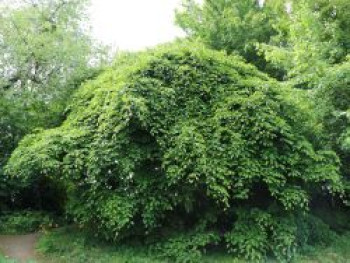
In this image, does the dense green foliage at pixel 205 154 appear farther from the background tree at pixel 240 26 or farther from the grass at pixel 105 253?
the background tree at pixel 240 26

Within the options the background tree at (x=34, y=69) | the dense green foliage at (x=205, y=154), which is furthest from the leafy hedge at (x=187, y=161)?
the background tree at (x=34, y=69)

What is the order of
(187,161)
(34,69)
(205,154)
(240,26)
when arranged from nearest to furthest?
1. (187,161)
2. (205,154)
3. (34,69)
4. (240,26)

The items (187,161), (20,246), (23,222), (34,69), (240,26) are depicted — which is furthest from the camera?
(240,26)

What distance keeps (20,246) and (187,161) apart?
3786 mm

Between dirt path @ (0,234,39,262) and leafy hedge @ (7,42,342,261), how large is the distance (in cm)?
106

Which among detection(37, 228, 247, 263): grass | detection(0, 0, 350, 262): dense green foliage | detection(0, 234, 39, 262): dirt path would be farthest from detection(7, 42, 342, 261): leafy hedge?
detection(0, 234, 39, 262): dirt path

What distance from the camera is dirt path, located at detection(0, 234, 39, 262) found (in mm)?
6957

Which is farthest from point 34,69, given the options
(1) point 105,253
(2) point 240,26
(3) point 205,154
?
(2) point 240,26

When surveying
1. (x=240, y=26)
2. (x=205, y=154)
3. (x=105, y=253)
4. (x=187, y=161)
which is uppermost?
(x=240, y=26)

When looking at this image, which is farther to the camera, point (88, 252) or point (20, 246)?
point (20, 246)

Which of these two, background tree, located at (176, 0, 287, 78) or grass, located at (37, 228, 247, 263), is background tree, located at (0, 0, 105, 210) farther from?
background tree, located at (176, 0, 287, 78)

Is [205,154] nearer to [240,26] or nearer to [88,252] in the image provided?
[88,252]

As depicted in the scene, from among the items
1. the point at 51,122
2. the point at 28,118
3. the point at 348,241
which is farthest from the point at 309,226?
the point at 28,118

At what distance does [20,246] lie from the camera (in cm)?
753
